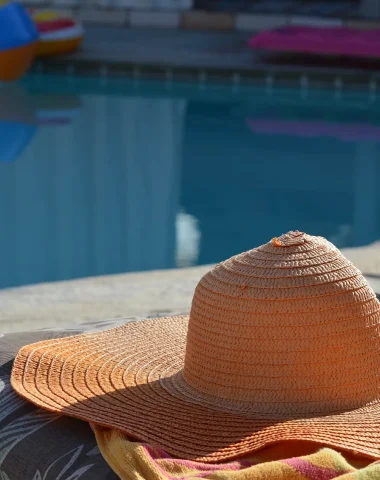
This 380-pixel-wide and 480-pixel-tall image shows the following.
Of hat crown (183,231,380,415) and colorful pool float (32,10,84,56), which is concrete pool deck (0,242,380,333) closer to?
hat crown (183,231,380,415)

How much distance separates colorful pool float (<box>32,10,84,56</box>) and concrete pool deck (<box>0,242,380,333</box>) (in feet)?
20.7

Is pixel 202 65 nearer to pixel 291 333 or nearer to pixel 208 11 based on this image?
pixel 208 11

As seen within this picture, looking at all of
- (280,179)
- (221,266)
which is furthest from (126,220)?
(221,266)

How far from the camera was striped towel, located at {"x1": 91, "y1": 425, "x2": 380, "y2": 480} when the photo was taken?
155cm

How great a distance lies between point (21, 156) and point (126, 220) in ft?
→ 5.10

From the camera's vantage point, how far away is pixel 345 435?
1665 millimetres

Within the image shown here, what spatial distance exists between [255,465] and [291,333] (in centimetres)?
28

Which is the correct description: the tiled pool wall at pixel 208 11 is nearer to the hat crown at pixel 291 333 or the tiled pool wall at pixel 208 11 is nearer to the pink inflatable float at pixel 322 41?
the pink inflatable float at pixel 322 41

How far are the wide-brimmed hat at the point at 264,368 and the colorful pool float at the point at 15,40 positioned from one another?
7.25 meters

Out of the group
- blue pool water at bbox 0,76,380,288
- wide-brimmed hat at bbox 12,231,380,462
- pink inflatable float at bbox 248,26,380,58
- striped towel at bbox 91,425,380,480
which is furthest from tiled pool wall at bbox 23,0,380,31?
striped towel at bbox 91,425,380,480

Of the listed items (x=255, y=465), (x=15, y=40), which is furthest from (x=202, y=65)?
(x=255, y=465)

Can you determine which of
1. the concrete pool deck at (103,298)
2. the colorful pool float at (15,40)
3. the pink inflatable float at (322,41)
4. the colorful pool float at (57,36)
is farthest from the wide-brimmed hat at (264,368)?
the colorful pool float at (57,36)

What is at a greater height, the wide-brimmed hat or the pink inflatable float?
the wide-brimmed hat

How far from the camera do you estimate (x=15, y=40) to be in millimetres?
8852
